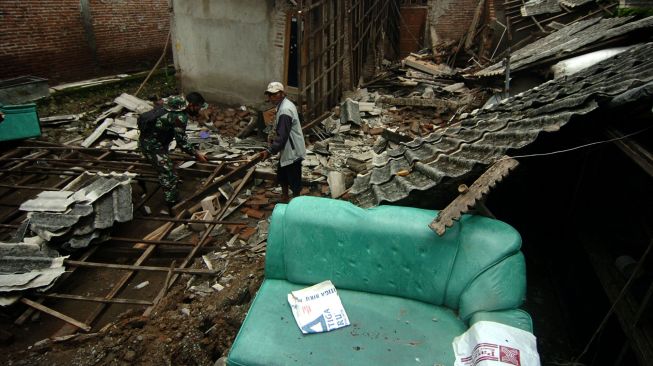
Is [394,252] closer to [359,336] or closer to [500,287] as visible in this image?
[359,336]

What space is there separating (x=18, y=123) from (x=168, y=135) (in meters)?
4.41

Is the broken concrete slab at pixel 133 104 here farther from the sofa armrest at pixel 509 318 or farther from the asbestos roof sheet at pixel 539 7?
the asbestos roof sheet at pixel 539 7

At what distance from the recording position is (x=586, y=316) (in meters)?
3.80

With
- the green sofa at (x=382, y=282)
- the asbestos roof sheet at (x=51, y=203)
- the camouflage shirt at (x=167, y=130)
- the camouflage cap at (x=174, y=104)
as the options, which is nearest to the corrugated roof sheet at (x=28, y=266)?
the asbestos roof sheet at (x=51, y=203)

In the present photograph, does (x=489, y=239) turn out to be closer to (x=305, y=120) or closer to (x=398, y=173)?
(x=398, y=173)

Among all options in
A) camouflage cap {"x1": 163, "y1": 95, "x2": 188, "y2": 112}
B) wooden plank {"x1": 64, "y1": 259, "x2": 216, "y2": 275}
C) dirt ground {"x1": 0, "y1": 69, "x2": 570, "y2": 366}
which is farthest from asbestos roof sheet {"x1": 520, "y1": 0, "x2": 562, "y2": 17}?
wooden plank {"x1": 64, "y1": 259, "x2": 216, "y2": 275}

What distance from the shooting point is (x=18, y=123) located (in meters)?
7.94

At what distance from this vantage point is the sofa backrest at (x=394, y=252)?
2941mm

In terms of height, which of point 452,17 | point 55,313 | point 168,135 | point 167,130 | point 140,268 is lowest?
point 55,313

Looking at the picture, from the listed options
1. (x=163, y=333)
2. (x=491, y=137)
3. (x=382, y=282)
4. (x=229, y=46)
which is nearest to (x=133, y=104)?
(x=229, y=46)

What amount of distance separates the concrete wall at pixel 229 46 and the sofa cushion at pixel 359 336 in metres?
7.21

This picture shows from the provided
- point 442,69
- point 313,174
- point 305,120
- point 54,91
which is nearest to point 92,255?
point 313,174

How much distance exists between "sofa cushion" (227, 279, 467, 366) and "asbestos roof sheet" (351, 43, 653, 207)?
96 cm

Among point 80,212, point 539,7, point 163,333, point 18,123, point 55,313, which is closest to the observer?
point 163,333
